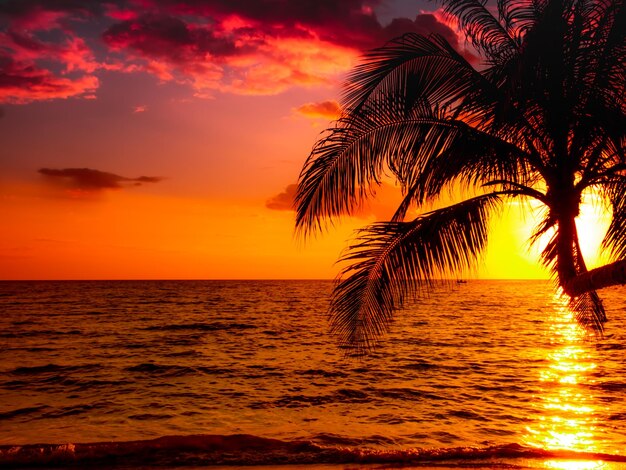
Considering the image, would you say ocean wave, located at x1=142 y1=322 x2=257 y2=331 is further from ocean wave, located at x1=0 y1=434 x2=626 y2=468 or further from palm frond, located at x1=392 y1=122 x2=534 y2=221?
palm frond, located at x1=392 y1=122 x2=534 y2=221

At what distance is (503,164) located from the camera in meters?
6.08

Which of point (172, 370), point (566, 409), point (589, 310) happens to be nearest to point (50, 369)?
point (172, 370)

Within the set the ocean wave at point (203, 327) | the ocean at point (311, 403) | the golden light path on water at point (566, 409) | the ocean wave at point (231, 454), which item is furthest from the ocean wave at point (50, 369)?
the golden light path on water at point (566, 409)

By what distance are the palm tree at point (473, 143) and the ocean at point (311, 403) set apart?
86.7 inches

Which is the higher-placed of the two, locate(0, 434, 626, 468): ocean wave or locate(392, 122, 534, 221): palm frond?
locate(392, 122, 534, 221): palm frond

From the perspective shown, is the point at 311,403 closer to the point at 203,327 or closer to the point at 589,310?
the point at 589,310

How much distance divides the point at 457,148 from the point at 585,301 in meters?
3.48

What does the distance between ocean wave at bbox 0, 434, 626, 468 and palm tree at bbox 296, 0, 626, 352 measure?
2882 mm

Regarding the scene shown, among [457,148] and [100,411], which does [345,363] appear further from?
[457,148]

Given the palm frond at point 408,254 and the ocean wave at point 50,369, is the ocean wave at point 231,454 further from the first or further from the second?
the ocean wave at point 50,369

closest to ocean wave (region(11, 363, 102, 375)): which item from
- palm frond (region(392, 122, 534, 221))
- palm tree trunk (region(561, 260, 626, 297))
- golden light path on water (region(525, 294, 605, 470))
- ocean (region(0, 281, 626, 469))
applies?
ocean (region(0, 281, 626, 469))

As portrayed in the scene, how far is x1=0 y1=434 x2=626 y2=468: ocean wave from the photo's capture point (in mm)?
8031

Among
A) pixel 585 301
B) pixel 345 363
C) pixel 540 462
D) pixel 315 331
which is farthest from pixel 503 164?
pixel 315 331

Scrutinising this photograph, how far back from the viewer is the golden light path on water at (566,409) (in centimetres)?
943
